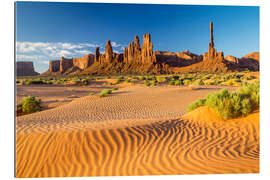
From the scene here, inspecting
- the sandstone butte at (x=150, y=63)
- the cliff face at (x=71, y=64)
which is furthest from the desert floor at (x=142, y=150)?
the cliff face at (x=71, y=64)

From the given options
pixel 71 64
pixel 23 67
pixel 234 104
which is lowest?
pixel 234 104

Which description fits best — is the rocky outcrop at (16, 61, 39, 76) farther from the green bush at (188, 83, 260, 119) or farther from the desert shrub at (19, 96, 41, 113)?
the green bush at (188, 83, 260, 119)

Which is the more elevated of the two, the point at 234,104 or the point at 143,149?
the point at 234,104

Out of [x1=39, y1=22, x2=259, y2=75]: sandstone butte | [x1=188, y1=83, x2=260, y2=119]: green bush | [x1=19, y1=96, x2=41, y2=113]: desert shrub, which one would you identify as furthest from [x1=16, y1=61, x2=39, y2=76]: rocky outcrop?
[x1=39, y1=22, x2=259, y2=75]: sandstone butte

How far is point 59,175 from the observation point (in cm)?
357

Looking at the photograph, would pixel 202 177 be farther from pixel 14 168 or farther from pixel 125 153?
pixel 14 168

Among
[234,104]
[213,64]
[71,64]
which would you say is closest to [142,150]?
[234,104]

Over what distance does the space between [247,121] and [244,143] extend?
1.24 metres

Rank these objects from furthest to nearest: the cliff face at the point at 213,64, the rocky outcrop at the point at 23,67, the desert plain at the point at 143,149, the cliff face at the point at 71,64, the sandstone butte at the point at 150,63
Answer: the cliff face at the point at 71,64 < the sandstone butte at the point at 150,63 < the cliff face at the point at 213,64 < the rocky outcrop at the point at 23,67 < the desert plain at the point at 143,149

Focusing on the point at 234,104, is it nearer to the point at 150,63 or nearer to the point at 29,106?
the point at 29,106

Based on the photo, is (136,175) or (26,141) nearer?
(136,175)

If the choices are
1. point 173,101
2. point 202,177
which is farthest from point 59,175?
point 173,101

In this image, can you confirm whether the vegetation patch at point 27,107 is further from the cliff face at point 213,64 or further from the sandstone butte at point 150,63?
the cliff face at point 213,64

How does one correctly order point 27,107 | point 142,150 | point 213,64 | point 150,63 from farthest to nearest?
point 150,63
point 213,64
point 27,107
point 142,150
